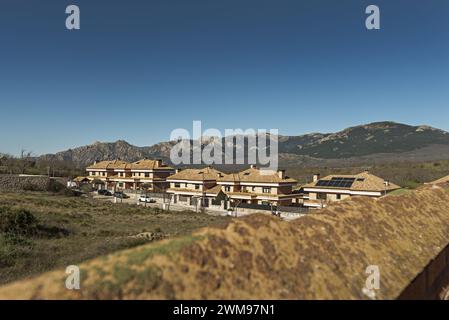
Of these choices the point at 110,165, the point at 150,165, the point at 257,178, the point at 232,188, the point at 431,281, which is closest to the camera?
the point at 431,281

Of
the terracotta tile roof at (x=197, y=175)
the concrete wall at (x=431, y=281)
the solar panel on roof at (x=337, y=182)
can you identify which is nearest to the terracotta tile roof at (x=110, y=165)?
the terracotta tile roof at (x=197, y=175)

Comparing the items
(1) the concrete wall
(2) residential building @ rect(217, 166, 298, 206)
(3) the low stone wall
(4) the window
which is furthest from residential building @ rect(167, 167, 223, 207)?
(1) the concrete wall

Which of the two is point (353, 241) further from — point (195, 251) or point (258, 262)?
point (195, 251)

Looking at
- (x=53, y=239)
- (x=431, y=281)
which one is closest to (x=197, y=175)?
(x=53, y=239)

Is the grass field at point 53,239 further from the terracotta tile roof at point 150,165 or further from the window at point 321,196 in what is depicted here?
the terracotta tile roof at point 150,165

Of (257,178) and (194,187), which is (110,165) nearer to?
(194,187)
